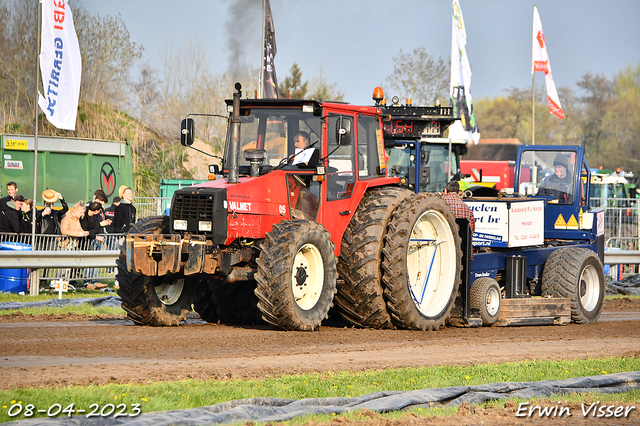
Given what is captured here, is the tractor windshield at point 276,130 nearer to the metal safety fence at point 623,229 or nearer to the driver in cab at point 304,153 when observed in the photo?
the driver in cab at point 304,153

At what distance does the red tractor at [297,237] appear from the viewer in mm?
9078

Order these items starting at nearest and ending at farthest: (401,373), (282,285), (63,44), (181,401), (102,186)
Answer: (181,401), (401,373), (282,285), (63,44), (102,186)

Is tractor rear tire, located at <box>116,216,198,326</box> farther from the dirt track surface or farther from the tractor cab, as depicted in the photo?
the tractor cab

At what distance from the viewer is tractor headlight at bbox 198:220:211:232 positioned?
30.2 feet

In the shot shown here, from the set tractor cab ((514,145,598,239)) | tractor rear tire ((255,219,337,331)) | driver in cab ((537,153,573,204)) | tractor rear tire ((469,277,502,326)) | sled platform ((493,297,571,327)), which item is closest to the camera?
tractor rear tire ((255,219,337,331))

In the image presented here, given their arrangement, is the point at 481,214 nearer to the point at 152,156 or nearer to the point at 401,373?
the point at 401,373

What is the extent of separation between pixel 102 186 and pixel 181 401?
59.9 ft

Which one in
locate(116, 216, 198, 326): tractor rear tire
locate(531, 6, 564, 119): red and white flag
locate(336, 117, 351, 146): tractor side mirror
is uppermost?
locate(531, 6, 564, 119): red and white flag

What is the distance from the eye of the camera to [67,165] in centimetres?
2223

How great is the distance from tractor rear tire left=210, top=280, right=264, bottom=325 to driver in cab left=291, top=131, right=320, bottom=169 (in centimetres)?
200

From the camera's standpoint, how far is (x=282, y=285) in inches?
351

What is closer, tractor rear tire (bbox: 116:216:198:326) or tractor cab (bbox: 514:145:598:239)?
tractor rear tire (bbox: 116:216:198:326)

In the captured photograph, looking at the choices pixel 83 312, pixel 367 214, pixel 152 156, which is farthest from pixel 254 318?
pixel 152 156

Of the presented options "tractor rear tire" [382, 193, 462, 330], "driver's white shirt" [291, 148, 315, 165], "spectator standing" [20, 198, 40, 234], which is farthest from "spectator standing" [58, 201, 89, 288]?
"tractor rear tire" [382, 193, 462, 330]
